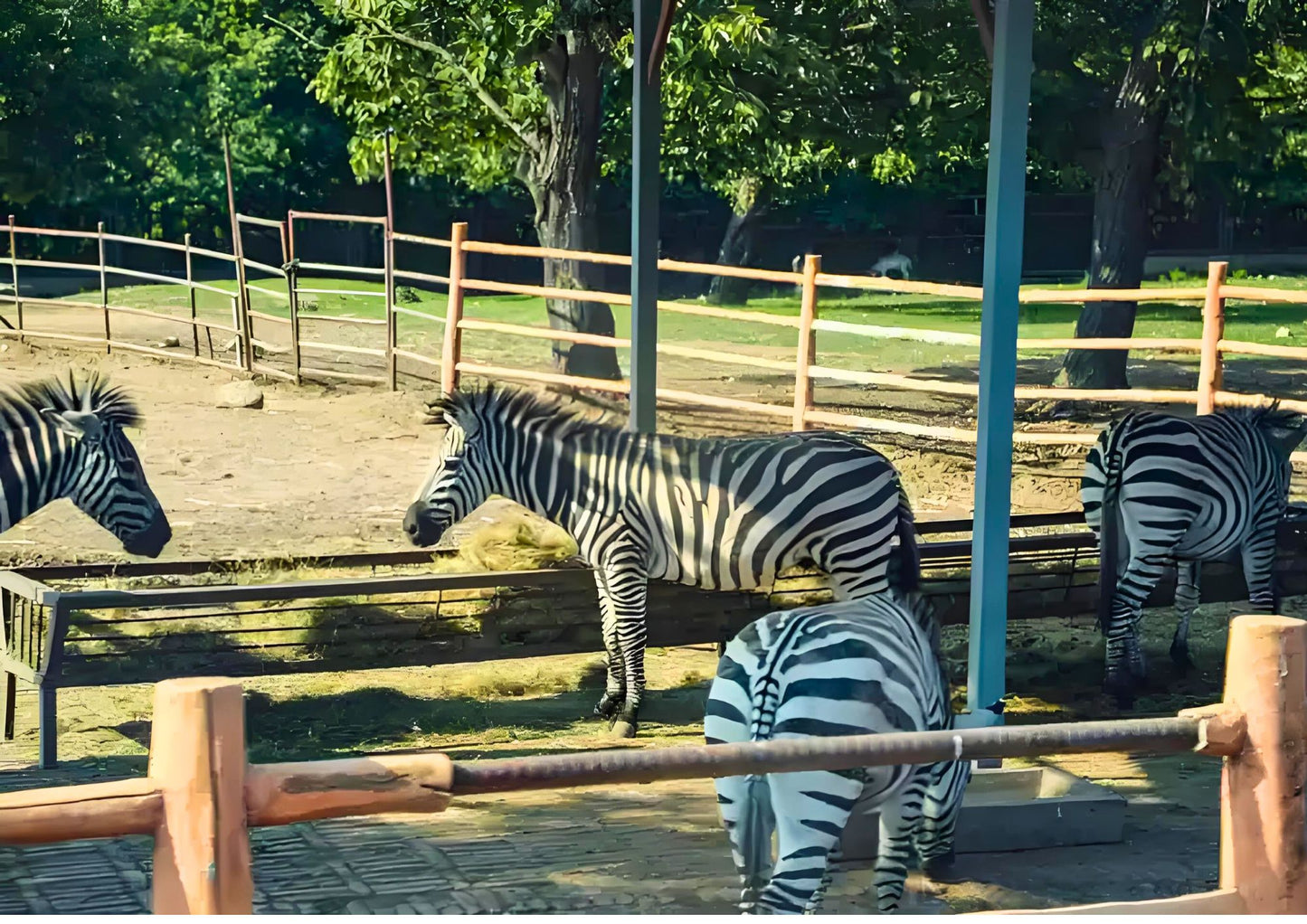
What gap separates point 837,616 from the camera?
4379 millimetres

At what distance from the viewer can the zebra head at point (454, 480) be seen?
731 centimetres

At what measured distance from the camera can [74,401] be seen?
24.2 feet

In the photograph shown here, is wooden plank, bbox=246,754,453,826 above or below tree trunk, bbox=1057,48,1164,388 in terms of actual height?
below

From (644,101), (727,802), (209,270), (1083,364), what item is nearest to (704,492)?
(644,101)

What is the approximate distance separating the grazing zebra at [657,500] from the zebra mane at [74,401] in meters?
1.37

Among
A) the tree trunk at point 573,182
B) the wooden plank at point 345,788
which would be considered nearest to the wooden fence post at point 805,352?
the tree trunk at point 573,182

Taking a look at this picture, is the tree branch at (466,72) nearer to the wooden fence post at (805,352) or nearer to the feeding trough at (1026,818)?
the wooden fence post at (805,352)

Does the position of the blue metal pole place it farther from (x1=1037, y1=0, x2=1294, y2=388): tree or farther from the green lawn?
the green lawn

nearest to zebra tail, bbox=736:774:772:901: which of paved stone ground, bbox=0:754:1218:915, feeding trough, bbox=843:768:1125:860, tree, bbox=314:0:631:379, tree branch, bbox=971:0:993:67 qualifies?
paved stone ground, bbox=0:754:1218:915

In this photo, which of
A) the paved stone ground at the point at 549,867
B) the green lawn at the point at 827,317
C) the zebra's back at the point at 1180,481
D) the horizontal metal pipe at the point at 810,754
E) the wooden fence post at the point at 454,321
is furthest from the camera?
the green lawn at the point at 827,317

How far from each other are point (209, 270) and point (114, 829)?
2711cm

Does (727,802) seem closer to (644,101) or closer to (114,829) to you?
(114,829)

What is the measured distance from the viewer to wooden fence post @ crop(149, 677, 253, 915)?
2.68 metres

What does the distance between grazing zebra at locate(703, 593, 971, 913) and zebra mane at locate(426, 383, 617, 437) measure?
306 centimetres
